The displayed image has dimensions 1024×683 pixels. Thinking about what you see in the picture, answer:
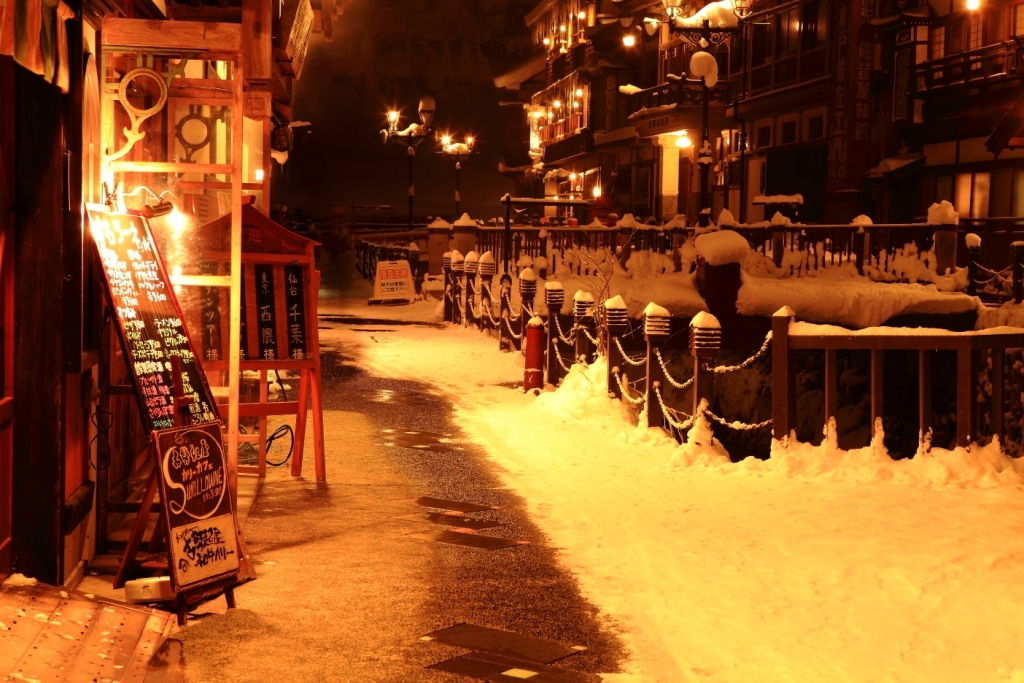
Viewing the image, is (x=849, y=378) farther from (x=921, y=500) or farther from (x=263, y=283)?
(x=263, y=283)

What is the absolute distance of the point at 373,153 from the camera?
3553 inches

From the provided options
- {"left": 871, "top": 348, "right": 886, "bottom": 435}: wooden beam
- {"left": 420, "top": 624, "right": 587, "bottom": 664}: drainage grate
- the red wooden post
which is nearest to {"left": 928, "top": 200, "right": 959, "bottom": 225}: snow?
the red wooden post

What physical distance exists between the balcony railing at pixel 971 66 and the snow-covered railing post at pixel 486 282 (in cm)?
1537

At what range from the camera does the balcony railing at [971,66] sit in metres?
27.9

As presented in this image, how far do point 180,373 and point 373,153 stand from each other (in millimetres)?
86593

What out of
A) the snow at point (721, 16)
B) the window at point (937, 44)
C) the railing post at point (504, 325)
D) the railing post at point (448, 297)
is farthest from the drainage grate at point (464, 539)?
the window at point (937, 44)

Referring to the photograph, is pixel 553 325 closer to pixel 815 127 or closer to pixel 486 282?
pixel 486 282

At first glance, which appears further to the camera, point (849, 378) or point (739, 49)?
point (739, 49)

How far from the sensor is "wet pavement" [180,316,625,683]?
5.04 meters

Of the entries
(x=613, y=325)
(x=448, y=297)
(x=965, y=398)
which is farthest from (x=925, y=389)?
(x=448, y=297)

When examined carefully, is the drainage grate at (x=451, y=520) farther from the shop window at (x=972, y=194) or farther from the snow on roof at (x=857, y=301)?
the shop window at (x=972, y=194)

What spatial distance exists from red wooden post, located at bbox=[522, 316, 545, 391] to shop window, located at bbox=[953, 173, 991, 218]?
19.7 meters

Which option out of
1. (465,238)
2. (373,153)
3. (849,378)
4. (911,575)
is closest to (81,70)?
(911,575)

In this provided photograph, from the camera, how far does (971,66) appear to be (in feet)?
98.0
